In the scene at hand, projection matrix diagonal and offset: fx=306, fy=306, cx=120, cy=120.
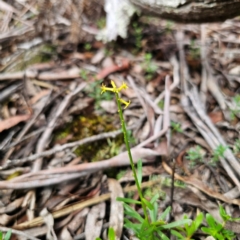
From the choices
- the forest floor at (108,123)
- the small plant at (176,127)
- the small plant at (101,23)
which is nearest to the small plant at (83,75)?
the forest floor at (108,123)

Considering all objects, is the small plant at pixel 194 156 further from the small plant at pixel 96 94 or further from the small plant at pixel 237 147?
the small plant at pixel 96 94

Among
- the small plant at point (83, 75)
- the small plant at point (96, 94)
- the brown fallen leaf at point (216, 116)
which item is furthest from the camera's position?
the small plant at point (83, 75)

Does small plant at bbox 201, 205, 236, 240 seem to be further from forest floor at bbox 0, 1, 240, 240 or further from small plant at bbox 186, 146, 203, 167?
small plant at bbox 186, 146, 203, 167

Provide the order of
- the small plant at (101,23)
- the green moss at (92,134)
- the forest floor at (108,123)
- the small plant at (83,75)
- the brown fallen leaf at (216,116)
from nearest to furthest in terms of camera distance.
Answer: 1. the forest floor at (108,123)
2. the green moss at (92,134)
3. the brown fallen leaf at (216,116)
4. the small plant at (83,75)
5. the small plant at (101,23)

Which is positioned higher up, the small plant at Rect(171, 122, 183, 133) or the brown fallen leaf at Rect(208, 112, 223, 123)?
the small plant at Rect(171, 122, 183, 133)

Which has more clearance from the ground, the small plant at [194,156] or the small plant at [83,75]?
the small plant at [83,75]

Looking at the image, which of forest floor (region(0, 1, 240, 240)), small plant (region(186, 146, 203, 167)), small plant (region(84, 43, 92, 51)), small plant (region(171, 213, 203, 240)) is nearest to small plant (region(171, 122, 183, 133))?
forest floor (region(0, 1, 240, 240))

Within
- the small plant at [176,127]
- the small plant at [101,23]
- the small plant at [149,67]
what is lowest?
the small plant at [176,127]
